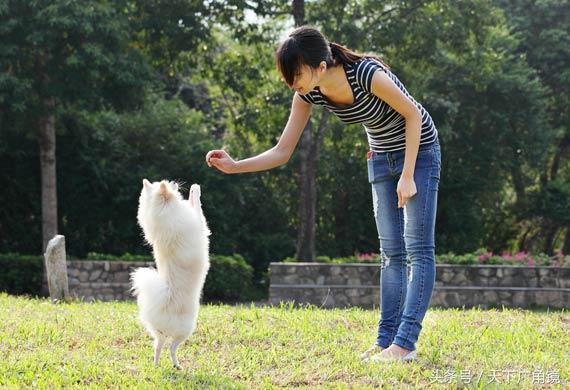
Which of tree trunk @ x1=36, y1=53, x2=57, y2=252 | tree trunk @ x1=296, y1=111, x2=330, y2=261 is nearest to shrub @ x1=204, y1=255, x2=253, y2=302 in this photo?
tree trunk @ x1=296, y1=111, x2=330, y2=261

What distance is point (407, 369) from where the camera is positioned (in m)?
4.78

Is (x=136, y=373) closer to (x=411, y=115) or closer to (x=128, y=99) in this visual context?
(x=411, y=115)

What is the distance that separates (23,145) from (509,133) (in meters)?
11.9

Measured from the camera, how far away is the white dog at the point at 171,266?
4.77m

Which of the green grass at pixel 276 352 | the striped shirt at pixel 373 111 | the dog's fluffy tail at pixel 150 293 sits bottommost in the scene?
the green grass at pixel 276 352

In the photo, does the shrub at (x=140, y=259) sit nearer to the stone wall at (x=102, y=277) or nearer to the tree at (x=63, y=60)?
the stone wall at (x=102, y=277)

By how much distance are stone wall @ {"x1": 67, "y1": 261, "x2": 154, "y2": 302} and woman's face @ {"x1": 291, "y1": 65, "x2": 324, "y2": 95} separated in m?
11.4

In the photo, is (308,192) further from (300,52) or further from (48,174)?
(300,52)

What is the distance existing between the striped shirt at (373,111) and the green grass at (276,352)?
129cm

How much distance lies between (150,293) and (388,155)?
1.58 m

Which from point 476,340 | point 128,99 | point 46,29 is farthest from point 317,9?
point 476,340

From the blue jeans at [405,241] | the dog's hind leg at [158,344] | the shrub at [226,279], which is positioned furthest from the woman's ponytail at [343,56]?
the shrub at [226,279]

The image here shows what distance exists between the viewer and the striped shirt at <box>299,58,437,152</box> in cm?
471

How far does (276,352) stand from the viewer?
17.7 ft
